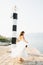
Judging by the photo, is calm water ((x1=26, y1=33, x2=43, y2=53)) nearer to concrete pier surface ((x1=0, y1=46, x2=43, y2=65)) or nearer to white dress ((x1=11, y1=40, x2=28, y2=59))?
concrete pier surface ((x1=0, y1=46, x2=43, y2=65))

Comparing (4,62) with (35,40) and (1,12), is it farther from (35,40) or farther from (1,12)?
(1,12)

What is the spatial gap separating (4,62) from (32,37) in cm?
86

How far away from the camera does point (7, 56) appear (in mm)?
3465

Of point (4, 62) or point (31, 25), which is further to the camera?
point (31, 25)

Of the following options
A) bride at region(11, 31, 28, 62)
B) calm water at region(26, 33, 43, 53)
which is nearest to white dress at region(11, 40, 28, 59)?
bride at region(11, 31, 28, 62)

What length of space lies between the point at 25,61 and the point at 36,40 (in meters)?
0.57

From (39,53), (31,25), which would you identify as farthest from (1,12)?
(39,53)

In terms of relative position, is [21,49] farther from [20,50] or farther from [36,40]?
[36,40]

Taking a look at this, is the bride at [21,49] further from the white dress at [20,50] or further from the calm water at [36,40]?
the calm water at [36,40]

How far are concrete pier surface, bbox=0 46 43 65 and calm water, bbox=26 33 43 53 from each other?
0.10 metres

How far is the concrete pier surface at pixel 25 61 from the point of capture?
3.05m

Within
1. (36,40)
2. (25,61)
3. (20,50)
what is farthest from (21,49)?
(36,40)

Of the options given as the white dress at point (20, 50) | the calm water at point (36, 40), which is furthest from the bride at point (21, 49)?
the calm water at point (36, 40)

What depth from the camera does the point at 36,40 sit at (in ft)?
11.6
